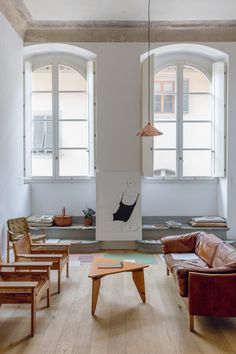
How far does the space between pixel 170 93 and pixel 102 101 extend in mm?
1536

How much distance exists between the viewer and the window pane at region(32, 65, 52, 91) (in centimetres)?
748

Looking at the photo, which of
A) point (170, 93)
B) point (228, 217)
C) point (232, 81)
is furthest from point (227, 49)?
point (228, 217)

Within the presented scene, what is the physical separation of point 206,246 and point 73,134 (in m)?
3.98

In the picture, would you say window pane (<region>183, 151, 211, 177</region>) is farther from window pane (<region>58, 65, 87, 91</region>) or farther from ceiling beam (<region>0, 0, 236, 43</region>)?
window pane (<region>58, 65, 87, 91</region>)

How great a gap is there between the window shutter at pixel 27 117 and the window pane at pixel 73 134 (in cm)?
70

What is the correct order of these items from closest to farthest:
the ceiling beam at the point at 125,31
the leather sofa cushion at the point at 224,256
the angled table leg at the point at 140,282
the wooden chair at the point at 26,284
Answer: the wooden chair at the point at 26,284, the leather sofa cushion at the point at 224,256, the angled table leg at the point at 140,282, the ceiling beam at the point at 125,31

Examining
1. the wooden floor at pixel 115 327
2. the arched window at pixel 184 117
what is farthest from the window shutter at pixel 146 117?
the wooden floor at pixel 115 327

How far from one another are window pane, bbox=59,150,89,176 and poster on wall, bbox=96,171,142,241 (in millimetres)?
713

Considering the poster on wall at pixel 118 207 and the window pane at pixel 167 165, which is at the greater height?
the window pane at pixel 167 165

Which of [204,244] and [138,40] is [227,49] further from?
[204,244]

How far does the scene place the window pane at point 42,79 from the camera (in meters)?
7.48

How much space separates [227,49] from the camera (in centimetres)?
697

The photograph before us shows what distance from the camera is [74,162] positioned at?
7520mm

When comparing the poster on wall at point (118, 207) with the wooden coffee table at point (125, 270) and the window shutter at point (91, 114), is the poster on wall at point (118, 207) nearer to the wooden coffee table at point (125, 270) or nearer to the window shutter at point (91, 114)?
the window shutter at point (91, 114)
